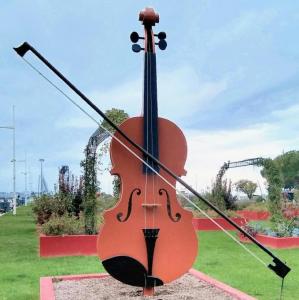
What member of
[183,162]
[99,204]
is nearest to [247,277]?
[183,162]

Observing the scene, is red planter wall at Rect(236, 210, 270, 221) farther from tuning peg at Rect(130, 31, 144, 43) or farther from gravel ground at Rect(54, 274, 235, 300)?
tuning peg at Rect(130, 31, 144, 43)

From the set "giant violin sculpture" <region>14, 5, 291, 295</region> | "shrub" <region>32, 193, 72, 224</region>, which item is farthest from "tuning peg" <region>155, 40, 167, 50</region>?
"shrub" <region>32, 193, 72, 224</region>

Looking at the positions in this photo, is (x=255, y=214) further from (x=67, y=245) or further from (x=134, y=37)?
(x=134, y=37)

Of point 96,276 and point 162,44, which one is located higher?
point 162,44

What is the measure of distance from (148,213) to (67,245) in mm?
4808

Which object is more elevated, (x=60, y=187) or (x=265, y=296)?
(x=60, y=187)

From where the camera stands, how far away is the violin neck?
4.41m

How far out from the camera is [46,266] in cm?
747

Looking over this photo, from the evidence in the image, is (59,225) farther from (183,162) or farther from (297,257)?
(183,162)

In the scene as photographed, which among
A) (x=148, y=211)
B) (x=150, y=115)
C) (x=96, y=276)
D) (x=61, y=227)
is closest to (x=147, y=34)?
(x=150, y=115)

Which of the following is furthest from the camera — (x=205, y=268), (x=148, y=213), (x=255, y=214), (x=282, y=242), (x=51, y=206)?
(x=255, y=214)

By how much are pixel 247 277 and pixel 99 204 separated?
16.0 feet

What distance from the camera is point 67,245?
875 cm

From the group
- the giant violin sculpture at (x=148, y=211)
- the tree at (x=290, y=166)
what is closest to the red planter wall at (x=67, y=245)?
the giant violin sculpture at (x=148, y=211)
